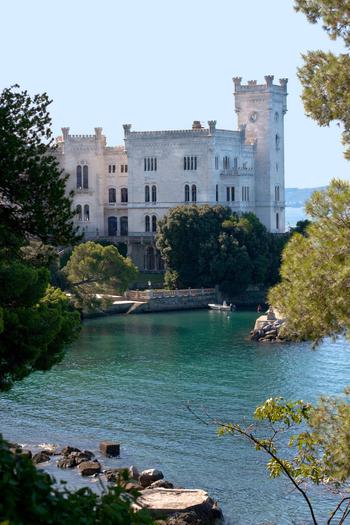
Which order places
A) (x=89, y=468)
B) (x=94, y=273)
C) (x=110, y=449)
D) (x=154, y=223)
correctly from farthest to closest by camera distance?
1. (x=154, y=223)
2. (x=94, y=273)
3. (x=110, y=449)
4. (x=89, y=468)

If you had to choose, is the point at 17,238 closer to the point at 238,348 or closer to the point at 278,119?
the point at 238,348

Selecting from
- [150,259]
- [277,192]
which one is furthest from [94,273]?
[277,192]

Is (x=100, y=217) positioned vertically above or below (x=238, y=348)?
above

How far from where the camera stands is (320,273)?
14.1 meters

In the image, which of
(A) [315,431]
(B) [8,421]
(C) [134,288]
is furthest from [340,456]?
(C) [134,288]

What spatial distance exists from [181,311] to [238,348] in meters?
20.0

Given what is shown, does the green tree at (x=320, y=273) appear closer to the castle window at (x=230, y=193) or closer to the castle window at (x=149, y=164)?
the castle window at (x=230, y=193)

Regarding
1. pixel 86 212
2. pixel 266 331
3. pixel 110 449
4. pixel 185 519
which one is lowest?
pixel 185 519

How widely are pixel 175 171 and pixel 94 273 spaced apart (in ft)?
76.8

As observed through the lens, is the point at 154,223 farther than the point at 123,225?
No

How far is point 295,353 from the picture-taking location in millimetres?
53375

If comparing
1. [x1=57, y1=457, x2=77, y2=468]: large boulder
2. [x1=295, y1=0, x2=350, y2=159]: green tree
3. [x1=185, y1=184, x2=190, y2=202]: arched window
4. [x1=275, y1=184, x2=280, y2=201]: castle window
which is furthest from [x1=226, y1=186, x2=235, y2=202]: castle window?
[x1=295, y1=0, x2=350, y2=159]: green tree

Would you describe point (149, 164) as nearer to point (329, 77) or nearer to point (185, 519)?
point (185, 519)

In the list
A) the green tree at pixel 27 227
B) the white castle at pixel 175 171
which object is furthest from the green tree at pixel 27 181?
the white castle at pixel 175 171
